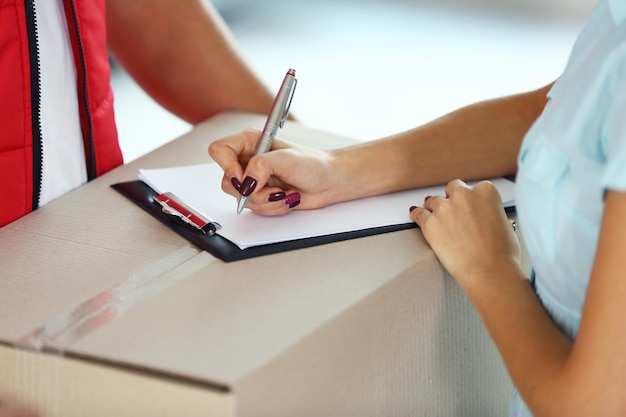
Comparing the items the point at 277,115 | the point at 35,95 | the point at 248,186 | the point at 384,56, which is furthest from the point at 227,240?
the point at 384,56

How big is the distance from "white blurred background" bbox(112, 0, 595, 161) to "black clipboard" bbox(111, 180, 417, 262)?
171cm

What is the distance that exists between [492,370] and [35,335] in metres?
0.47

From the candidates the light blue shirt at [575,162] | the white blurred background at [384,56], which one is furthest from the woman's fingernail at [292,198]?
the white blurred background at [384,56]

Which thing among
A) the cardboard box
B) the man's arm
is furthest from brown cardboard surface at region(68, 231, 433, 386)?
the man's arm

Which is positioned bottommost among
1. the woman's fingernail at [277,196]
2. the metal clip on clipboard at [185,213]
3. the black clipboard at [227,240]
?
the black clipboard at [227,240]

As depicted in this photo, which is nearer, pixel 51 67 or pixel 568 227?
pixel 568 227

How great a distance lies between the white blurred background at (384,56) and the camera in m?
2.99

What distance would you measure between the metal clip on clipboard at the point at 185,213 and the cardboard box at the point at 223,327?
22 mm

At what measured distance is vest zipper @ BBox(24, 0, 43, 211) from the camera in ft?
3.22

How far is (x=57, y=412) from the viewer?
765 mm

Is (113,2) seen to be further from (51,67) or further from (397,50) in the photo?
(397,50)

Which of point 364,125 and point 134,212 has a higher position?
point 134,212

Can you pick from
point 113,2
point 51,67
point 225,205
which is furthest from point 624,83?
point 113,2

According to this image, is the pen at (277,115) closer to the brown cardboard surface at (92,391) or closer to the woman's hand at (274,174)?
the woman's hand at (274,174)
